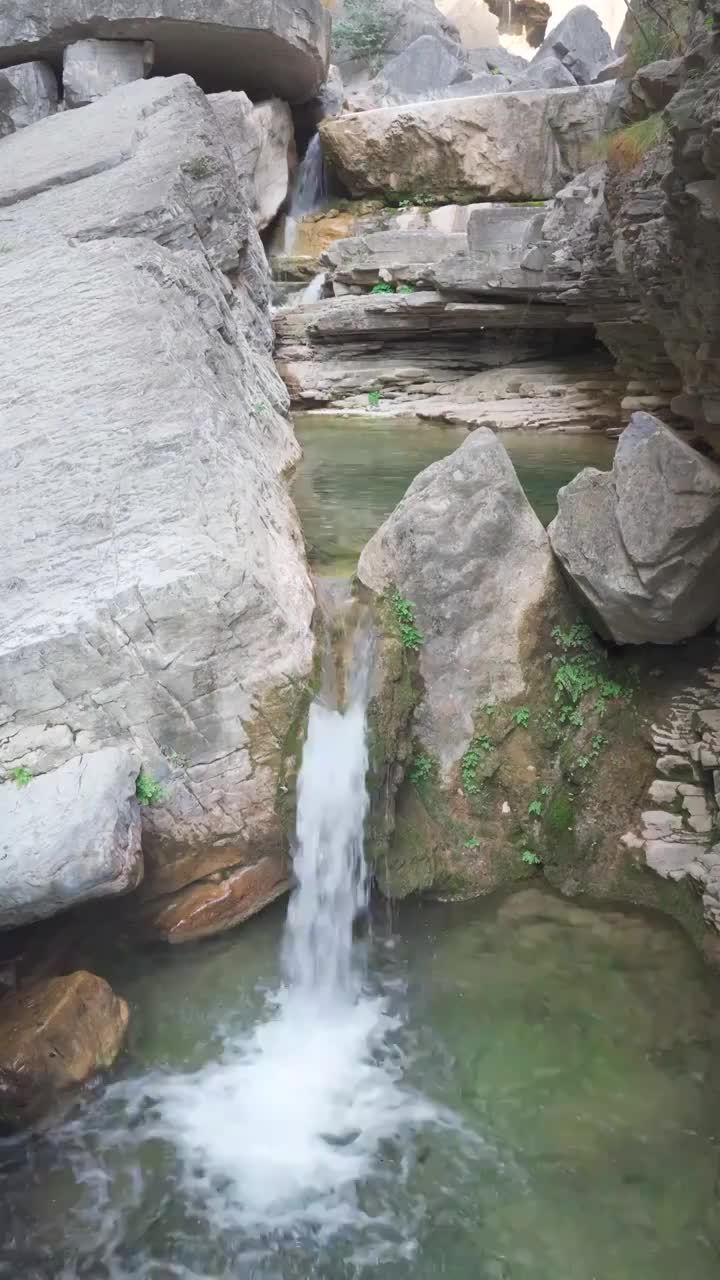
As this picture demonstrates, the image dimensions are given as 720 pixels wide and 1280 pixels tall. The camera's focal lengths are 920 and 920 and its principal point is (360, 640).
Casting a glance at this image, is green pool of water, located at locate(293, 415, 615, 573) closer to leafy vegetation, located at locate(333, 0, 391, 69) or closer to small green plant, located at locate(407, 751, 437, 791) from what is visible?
small green plant, located at locate(407, 751, 437, 791)

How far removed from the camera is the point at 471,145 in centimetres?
1440

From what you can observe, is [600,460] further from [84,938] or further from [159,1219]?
[159,1219]

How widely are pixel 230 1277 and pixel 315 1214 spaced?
1.22ft

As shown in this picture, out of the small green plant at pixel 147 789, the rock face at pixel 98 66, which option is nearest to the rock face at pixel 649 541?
the small green plant at pixel 147 789

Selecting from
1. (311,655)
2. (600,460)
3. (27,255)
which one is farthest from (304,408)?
(311,655)

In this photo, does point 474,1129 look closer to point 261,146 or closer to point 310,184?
point 261,146

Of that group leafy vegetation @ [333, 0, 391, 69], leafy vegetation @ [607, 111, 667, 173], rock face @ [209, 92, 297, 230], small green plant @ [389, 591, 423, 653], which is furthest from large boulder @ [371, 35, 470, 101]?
small green plant @ [389, 591, 423, 653]

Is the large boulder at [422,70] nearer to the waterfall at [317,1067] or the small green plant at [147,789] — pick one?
the waterfall at [317,1067]

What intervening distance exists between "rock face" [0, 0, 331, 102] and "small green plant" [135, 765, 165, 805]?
39.5 ft

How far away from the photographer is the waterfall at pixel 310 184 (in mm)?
15523

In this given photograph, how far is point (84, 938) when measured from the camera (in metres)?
4.35

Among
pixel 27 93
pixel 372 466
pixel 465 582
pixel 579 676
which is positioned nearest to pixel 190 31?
pixel 27 93

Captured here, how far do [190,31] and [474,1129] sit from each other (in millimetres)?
13865

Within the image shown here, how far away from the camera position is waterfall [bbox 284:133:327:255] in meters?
15.5
